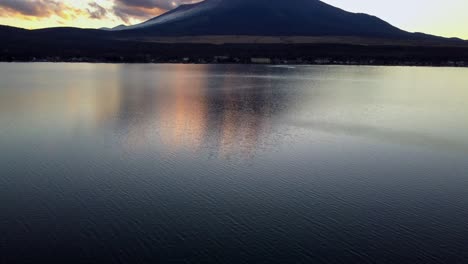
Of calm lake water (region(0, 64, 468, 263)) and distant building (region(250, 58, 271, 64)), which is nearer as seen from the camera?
calm lake water (region(0, 64, 468, 263))

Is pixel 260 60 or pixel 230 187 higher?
pixel 260 60

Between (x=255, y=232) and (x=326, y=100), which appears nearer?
(x=255, y=232)

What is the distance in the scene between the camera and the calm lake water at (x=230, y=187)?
1070 cm

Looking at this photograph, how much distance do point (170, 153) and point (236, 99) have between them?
2101 cm

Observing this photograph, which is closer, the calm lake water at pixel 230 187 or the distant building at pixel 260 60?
the calm lake water at pixel 230 187

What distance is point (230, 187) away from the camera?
1505 centimetres

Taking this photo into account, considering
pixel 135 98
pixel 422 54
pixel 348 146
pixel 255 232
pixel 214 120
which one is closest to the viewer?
pixel 255 232

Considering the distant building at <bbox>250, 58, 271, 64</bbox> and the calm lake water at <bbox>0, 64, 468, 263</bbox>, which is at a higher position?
the distant building at <bbox>250, 58, 271, 64</bbox>

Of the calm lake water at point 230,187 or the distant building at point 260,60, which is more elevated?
the distant building at point 260,60

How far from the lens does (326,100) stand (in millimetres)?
40562

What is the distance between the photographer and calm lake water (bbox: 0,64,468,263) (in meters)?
10.7

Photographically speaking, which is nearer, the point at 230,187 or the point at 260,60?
the point at 230,187

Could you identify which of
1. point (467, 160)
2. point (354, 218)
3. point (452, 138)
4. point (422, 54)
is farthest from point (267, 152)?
point (422, 54)

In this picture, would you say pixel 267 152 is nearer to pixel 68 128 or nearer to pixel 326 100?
pixel 68 128
